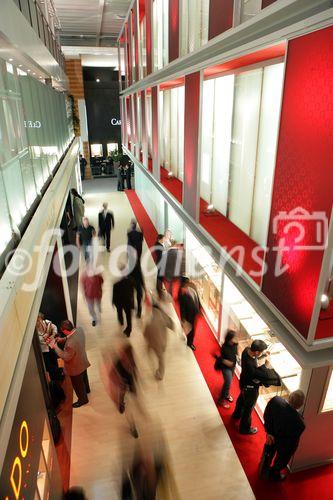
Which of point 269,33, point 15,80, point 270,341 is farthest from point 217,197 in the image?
point 15,80

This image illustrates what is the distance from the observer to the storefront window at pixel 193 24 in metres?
6.23

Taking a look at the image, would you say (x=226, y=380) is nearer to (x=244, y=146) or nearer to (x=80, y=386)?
(x=80, y=386)

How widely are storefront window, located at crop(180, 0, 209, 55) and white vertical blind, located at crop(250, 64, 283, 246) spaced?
1.76 meters

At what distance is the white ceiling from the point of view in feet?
48.4

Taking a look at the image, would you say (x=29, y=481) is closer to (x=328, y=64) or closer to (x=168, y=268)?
(x=328, y=64)

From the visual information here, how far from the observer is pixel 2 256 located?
304cm

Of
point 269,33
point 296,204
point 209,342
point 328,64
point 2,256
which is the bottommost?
point 209,342

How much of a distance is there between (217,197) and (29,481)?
5.92 meters

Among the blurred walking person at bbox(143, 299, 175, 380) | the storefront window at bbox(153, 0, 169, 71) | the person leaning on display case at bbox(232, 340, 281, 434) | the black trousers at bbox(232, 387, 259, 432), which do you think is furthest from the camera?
the storefront window at bbox(153, 0, 169, 71)

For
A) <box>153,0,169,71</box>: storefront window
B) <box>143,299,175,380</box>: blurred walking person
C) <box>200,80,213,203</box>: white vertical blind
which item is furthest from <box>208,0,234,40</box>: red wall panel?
<box>143,299,175,380</box>: blurred walking person

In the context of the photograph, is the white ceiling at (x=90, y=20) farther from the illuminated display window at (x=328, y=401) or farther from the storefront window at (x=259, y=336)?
the illuminated display window at (x=328, y=401)

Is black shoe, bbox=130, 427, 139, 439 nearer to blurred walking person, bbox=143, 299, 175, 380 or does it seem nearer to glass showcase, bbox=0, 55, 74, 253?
blurred walking person, bbox=143, 299, 175, 380

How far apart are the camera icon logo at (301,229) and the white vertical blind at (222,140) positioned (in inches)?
131

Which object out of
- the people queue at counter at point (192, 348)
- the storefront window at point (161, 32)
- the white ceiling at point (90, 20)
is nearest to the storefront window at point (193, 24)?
the storefront window at point (161, 32)
